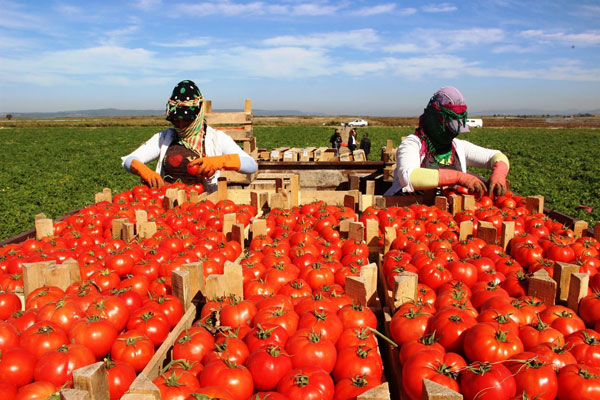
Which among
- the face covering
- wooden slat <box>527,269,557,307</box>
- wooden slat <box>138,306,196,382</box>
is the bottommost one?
wooden slat <box>138,306,196,382</box>

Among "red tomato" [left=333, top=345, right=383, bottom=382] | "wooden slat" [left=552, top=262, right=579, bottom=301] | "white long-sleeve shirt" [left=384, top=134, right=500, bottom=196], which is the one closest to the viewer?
"red tomato" [left=333, top=345, right=383, bottom=382]

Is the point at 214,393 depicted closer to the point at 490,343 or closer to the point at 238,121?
the point at 490,343

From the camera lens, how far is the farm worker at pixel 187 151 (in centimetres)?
550

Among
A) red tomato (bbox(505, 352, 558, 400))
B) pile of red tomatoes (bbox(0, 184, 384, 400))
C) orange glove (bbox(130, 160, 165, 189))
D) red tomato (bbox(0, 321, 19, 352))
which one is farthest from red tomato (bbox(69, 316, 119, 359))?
orange glove (bbox(130, 160, 165, 189))

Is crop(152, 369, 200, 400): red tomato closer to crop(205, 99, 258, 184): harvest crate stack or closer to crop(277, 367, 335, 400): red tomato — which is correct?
crop(277, 367, 335, 400): red tomato

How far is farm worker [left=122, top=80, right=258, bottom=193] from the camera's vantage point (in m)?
5.50

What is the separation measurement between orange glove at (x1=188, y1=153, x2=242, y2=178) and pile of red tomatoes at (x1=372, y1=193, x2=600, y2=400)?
2512 mm

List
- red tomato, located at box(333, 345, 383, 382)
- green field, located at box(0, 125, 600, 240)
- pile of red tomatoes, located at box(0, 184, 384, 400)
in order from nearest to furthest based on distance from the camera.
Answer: pile of red tomatoes, located at box(0, 184, 384, 400)
red tomato, located at box(333, 345, 383, 382)
green field, located at box(0, 125, 600, 240)

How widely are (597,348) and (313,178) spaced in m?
6.00

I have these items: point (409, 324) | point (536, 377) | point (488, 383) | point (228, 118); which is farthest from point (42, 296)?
point (228, 118)

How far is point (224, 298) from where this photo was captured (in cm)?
277

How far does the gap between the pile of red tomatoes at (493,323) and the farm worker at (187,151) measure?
2.64 m

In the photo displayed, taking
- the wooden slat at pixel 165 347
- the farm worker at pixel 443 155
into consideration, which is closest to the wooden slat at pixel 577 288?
the farm worker at pixel 443 155

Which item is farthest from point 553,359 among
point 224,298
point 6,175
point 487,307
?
point 6,175
